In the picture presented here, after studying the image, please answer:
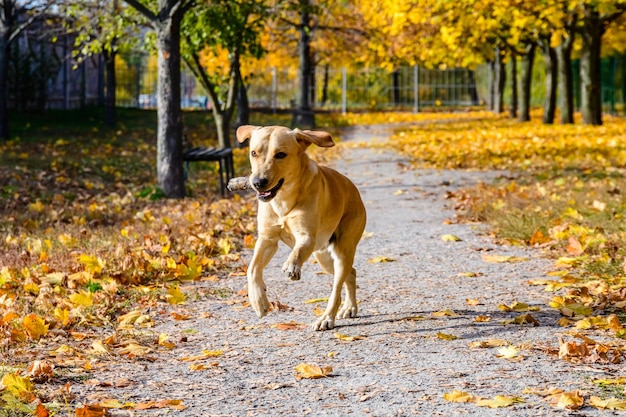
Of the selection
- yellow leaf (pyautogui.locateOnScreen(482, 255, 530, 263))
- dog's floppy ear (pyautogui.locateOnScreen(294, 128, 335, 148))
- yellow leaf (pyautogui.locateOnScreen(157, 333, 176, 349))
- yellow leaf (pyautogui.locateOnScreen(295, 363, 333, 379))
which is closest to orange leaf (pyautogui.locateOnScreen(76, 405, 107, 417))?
yellow leaf (pyautogui.locateOnScreen(295, 363, 333, 379))

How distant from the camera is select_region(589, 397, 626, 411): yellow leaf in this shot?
4.22m

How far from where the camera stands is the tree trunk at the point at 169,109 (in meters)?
14.0

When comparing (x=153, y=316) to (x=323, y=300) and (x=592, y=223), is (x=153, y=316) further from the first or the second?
(x=592, y=223)

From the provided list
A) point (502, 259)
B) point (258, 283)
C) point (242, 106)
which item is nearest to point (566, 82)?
point (242, 106)

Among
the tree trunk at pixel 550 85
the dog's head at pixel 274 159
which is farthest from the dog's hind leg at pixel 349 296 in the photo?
the tree trunk at pixel 550 85

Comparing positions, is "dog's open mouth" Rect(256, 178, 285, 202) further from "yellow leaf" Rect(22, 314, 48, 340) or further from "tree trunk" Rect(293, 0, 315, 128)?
"tree trunk" Rect(293, 0, 315, 128)

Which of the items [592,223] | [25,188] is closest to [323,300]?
[592,223]

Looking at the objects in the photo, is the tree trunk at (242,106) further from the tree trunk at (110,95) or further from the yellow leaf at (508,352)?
the yellow leaf at (508,352)

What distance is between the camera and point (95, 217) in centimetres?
1168

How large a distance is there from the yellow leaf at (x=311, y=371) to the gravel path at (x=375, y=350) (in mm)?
44

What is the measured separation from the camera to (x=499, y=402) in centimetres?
436

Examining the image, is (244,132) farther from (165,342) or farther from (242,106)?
(242,106)

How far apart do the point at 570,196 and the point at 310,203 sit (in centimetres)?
689

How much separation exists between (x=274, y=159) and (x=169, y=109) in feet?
29.1
